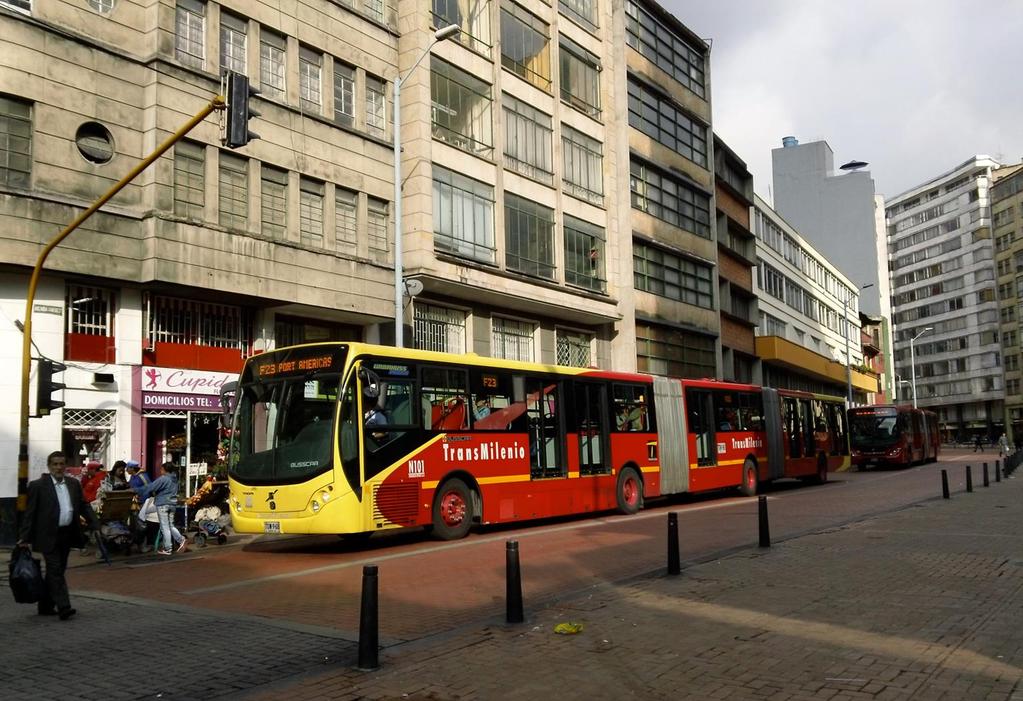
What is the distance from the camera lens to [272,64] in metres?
24.0

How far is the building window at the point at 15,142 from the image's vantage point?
18422 millimetres

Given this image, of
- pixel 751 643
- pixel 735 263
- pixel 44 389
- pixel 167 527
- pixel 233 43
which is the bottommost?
pixel 751 643

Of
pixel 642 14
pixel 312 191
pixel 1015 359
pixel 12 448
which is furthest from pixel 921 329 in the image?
pixel 12 448

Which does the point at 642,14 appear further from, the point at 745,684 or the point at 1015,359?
the point at 1015,359

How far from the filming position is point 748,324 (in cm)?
5206

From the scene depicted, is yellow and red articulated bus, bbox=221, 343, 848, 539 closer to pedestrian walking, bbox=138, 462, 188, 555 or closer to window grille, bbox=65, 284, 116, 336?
pedestrian walking, bbox=138, 462, 188, 555

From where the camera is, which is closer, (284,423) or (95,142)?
(284,423)

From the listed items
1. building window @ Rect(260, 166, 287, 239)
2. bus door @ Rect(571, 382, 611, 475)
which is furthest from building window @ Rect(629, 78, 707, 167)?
bus door @ Rect(571, 382, 611, 475)

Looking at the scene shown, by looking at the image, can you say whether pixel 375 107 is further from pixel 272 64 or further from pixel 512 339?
pixel 512 339

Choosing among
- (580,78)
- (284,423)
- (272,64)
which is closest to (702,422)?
(284,423)

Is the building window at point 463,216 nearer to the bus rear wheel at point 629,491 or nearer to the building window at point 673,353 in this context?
the bus rear wheel at point 629,491

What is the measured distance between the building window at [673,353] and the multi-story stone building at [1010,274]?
64777mm

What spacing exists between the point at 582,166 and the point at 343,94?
12414 mm

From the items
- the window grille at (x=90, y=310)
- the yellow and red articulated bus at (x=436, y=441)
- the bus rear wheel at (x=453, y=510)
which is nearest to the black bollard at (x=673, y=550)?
the yellow and red articulated bus at (x=436, y=441)
